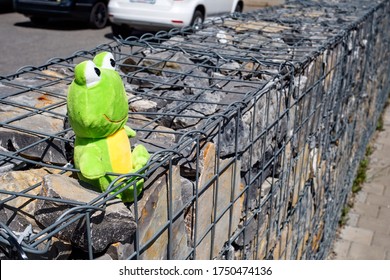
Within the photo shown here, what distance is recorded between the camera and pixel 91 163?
129 centimetres

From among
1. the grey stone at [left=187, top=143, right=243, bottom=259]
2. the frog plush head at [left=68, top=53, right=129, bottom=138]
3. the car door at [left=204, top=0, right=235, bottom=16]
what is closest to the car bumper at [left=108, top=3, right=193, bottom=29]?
the car door at [left=204, top=0, right=235, bottom=16]

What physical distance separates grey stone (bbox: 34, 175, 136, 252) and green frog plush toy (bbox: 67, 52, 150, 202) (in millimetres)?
60

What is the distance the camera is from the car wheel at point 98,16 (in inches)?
410

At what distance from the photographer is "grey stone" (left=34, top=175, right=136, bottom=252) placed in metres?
1.21

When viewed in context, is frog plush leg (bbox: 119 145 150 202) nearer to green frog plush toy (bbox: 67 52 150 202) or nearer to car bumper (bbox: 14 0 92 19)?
green frog plush toy (bbox: 67 52 150 202)

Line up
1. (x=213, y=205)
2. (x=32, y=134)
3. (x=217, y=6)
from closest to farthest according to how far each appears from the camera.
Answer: (x=32, y=134) < (x=213, y=205) < (x=217, y=6)

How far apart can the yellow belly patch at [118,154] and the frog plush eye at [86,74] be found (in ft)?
0.56

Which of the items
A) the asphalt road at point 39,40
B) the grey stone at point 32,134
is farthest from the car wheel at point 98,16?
the grey stone at point 32,134

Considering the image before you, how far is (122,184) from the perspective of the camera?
4.18 ft

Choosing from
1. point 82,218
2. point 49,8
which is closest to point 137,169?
point 82,218

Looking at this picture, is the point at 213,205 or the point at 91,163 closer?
the point at 91,163

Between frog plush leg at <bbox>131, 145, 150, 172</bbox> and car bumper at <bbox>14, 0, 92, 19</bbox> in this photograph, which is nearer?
frog plush leg at <bbox>131, 145, 150, 172</bbox>

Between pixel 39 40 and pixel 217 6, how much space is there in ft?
11.5

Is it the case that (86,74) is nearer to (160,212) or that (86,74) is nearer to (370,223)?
(160,212)
